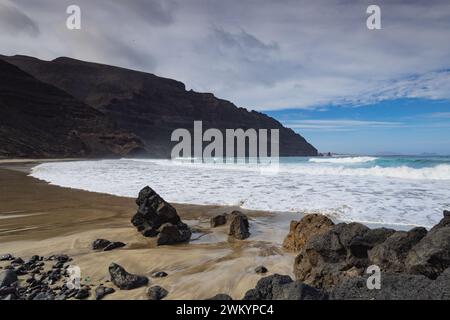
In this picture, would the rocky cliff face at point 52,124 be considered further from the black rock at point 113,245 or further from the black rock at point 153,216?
the black rock at point 113,245

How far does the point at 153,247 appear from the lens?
5277mm

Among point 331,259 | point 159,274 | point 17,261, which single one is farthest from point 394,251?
point 17,261

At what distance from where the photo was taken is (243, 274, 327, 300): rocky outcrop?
275 centimetres

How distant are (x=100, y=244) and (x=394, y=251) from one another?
13.6ft

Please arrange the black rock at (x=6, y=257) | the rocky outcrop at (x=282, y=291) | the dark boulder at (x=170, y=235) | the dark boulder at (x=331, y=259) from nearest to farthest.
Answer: the rocky outcrop at (x=282, y=291), the dark boulder at (x=331, y=259), the black rock at (x=6, y=257), the dark boulder at (x=170, y=235)

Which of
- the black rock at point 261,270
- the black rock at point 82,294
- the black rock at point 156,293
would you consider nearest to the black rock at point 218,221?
the black rock at point 261,270

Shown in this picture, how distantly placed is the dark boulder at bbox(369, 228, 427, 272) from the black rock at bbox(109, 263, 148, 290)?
2614mm

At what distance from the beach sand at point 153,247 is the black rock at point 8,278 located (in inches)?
29.8

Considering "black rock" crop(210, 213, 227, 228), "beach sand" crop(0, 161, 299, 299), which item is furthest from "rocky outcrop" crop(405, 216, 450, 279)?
"black rock" crop(210, 213, 227, 228)

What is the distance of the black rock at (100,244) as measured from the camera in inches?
205

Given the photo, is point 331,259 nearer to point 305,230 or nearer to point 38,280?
point 305,230

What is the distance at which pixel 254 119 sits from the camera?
15350 centimetres

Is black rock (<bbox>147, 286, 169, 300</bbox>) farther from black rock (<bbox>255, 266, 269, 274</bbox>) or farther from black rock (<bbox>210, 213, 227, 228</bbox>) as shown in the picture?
black rock (<bbox>210, 213, 227, 228</bbox>)
